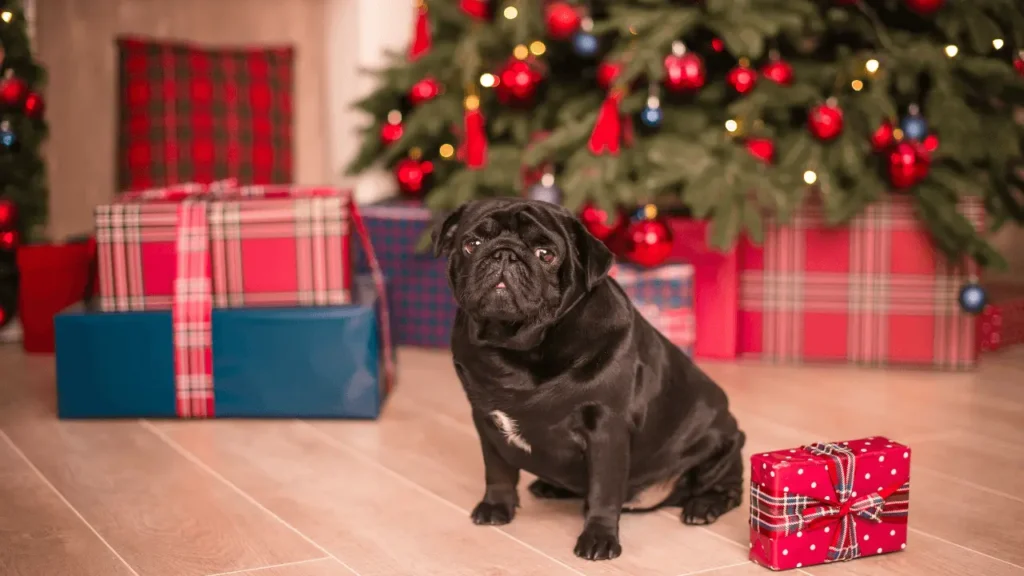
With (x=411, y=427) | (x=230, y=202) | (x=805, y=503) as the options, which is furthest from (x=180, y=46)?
(x=805, y=503)

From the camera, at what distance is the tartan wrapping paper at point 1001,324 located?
12.9ft

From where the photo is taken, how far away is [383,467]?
2736 millimetres

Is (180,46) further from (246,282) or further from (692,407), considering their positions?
(692,407)

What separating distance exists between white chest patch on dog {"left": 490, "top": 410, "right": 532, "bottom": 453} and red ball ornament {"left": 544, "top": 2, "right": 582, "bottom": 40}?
173 centimetres

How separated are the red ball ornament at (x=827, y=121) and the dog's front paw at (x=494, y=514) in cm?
170

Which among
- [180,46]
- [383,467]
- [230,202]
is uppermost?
[180,46]

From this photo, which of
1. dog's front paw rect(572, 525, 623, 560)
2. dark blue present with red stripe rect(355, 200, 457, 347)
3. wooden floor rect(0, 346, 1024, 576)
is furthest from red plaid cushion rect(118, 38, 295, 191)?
dog's front paw rect(572, 525, 623, 560)

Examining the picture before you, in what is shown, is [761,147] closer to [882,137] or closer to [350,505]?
[882,137]

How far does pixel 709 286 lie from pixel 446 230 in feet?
5.57

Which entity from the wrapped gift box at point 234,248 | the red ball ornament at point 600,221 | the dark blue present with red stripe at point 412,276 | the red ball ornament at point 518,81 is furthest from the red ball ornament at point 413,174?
the wrapped gift box at point 234,248

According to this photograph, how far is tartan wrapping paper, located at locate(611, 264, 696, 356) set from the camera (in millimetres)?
3619

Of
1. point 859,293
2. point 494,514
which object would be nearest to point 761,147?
point 859,293

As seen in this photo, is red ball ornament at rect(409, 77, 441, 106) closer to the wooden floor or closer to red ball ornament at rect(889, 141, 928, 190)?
the wooden floor

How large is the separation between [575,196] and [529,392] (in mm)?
1341
